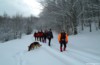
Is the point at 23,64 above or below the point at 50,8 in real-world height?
below

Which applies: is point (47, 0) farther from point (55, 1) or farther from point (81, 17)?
point (81, 17)

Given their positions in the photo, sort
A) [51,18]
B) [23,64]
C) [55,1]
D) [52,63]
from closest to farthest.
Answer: [52,63], [23,64], [55,1], [51,18]

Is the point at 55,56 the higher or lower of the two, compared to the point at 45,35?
lower

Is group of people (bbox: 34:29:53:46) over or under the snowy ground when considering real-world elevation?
over

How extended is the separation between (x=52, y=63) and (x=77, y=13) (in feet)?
66.9

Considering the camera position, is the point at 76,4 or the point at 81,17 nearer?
the point at 76,4

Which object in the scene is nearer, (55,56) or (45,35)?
(55,56)

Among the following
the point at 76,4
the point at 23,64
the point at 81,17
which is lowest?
the point at 23,64

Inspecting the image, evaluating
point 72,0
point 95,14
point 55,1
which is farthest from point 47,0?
point 95,14

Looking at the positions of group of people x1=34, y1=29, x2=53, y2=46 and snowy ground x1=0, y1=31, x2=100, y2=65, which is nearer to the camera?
snowy ground x1=0, y1=31, x2=100, y2=65

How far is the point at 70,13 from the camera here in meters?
Answer: 30.0

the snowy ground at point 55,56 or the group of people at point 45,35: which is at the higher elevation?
the group of people at point 45,35

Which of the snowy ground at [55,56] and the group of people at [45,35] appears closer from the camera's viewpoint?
the snowy ground at [55,56]

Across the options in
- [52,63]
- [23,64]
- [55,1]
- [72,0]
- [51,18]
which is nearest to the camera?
[52,63]
